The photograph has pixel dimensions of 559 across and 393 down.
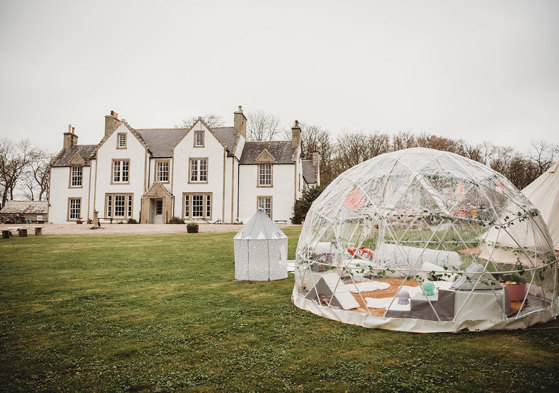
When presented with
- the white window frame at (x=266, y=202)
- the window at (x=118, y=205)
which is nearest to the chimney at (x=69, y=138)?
the window at (x=118, y=205)

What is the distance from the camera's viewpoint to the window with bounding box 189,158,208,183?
28.9m

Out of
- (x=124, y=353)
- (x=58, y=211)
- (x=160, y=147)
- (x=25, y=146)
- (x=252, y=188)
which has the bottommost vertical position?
(x=124, y=353)

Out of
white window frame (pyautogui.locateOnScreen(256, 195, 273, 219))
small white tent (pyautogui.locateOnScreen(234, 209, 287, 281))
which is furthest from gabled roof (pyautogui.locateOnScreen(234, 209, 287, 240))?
white window frame (pyautogui.locateOnScreen(256, 195, 273, 219))

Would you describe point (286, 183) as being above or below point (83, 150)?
below

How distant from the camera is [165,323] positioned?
21.0ft

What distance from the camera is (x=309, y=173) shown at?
127ft

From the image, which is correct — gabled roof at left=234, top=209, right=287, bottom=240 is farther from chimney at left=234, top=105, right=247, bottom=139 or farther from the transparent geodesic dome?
chimney at left=234, top=105, right=247, bottom=139

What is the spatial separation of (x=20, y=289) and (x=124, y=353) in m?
5.71

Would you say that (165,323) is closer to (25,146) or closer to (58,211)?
(58,211)

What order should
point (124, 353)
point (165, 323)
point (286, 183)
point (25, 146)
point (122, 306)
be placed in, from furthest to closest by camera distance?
point (25, 146), point (286, 183), point (122, 306), point (165, 323), point (124, 353)

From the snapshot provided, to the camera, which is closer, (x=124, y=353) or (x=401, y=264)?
(x=124, y=353)

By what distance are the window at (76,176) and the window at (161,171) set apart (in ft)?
22.8

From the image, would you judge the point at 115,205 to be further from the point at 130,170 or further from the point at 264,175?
the point at 264,175

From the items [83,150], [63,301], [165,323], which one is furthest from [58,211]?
[165,323]
